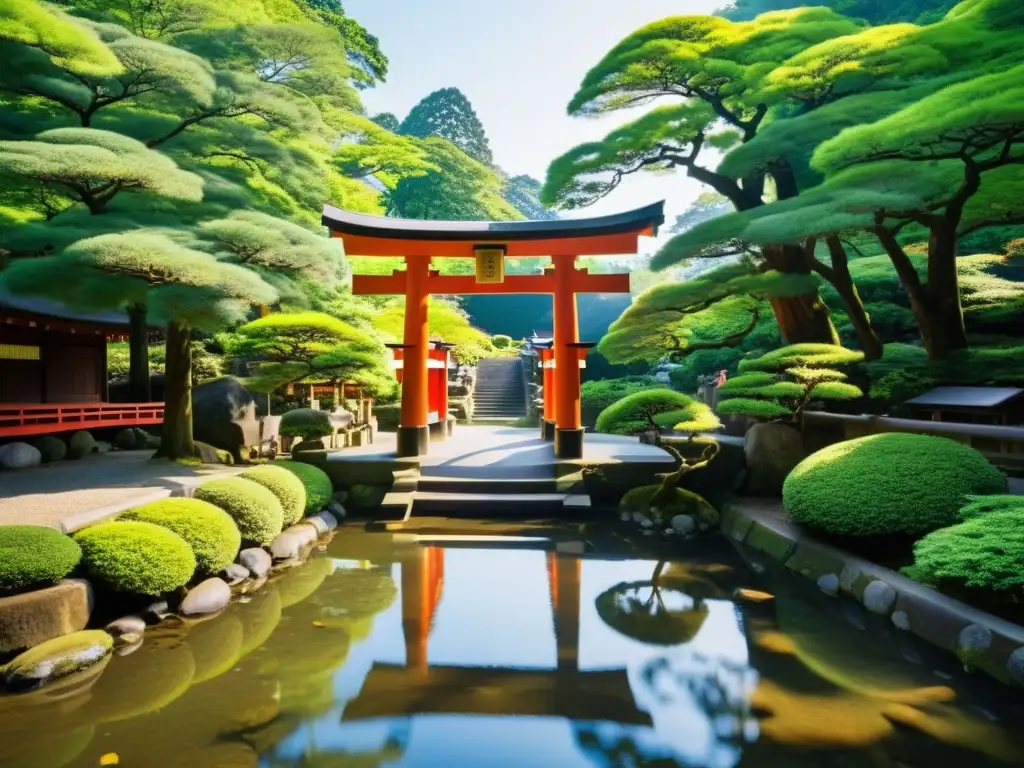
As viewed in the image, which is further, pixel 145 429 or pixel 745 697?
pixel 145 429

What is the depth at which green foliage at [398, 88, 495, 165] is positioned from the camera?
4456cm

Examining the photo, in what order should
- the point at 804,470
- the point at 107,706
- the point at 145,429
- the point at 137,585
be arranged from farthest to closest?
the point at 145,429 < the point at 804,470 < the point at 137,585 < the point at 107,706

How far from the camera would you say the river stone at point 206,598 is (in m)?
5.39

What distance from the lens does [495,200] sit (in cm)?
3428

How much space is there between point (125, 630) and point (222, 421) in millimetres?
7302

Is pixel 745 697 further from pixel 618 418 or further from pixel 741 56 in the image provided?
pixel 741 56

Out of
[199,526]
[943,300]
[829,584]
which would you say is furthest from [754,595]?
[943,300]

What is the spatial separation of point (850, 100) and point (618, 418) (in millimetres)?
6173

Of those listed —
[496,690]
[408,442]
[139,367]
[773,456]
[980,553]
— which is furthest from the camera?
[139,367]

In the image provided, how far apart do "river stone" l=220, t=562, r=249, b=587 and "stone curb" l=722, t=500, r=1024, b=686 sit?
5819 millimetres

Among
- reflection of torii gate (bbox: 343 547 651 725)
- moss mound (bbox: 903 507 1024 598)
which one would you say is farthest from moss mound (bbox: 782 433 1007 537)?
reflection of torii gate (bbox: 343 547 651 725)

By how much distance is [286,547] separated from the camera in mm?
7176

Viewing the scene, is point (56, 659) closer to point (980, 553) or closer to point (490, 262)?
point (980, 553)

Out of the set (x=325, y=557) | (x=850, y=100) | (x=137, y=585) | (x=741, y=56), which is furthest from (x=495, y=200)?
(x=137, y=585)
